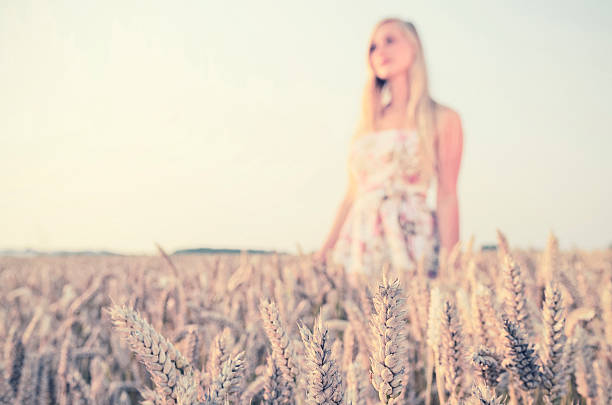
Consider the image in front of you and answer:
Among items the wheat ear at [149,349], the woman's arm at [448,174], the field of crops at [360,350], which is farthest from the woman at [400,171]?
the wheat ear at [149,349]

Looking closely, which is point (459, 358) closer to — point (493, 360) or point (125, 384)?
point (493, 360)

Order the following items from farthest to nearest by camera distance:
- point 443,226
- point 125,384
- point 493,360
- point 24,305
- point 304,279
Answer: point 443,226 → point 24,305 → point 304,279 → point 125,384 → point 493,360

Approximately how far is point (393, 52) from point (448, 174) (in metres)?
1.73

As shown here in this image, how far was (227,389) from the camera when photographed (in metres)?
0.71

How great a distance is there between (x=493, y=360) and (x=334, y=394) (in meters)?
0.35

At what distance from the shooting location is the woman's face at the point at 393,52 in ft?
18.2

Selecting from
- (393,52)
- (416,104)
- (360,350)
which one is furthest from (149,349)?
(393,52)

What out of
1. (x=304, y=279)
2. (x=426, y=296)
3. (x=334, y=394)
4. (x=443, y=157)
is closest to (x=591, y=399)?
(x=426, y=296)

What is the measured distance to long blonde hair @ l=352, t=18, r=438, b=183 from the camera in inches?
Answer: 200

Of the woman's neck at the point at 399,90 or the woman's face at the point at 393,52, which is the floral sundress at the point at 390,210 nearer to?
the woman's neck at the point at 399,90

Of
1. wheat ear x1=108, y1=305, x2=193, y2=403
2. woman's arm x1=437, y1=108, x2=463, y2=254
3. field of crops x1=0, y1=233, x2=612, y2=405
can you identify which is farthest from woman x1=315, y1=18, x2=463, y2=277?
wheat ear x1=108, y1=305, x2=193, y2=403

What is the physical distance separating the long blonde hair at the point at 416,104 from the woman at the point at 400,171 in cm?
1

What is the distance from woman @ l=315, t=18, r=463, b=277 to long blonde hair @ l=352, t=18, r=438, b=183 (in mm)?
12

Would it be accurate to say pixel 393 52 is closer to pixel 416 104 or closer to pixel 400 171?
pixel 416 104
